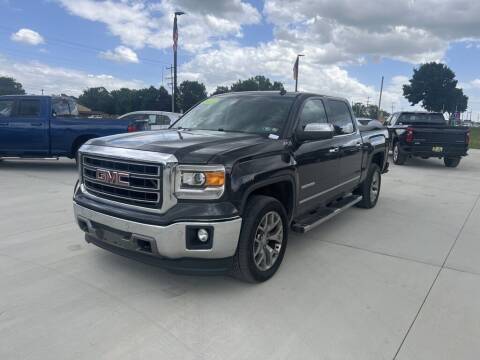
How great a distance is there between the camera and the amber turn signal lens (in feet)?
9.98

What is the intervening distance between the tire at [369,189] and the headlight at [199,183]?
159 inches

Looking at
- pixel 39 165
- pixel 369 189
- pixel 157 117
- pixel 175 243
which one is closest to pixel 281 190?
pixel 175 243

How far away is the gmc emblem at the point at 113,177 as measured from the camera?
323 centimetres

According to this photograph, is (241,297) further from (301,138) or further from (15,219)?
(15,219)

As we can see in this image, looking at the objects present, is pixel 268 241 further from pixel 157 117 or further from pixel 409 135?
pixel 157 117

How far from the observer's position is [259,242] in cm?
351

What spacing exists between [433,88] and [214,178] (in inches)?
3203

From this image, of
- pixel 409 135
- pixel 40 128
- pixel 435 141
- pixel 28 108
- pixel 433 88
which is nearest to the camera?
pixel 40 128

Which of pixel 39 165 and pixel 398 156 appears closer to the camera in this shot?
pixel 39 165

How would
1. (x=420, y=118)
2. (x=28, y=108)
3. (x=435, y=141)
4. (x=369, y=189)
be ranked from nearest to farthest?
(x=369, y=189)
(x=28, y=108)
(x=435, y=141)
(x=420, y=118)

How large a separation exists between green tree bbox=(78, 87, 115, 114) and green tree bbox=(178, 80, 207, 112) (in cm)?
1996

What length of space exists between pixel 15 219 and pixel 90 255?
2.00 meters

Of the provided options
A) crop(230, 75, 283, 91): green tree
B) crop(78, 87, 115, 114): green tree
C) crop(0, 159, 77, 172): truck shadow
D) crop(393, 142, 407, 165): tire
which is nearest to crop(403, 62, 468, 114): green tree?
crop(230, 75, 283, 91): green tree

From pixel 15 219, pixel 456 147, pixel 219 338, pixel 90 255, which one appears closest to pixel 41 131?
pixel 15 219
